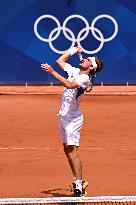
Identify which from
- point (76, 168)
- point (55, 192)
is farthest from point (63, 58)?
point (55, 192)

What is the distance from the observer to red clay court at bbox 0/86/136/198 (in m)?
10.0

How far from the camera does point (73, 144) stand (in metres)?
9.11

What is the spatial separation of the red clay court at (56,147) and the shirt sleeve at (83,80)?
1.78 m

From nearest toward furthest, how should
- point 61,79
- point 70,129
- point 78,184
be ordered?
point 61,79 < point 78,184 < point 70,129

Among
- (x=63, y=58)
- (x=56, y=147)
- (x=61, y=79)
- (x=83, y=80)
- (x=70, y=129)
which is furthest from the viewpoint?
(x=56, y=147)

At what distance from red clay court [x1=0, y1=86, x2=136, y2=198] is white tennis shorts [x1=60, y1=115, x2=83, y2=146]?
925 mm

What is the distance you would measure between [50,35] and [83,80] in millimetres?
15706

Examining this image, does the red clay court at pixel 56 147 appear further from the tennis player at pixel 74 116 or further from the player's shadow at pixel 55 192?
the tennis player at pixel 74 116

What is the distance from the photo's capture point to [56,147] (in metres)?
13.5

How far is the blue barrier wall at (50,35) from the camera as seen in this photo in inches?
958

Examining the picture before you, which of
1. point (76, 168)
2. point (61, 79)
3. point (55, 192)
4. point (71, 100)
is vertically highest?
point (61, 79)

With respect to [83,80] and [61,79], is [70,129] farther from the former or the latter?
[61,79]

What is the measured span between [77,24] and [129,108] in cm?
600

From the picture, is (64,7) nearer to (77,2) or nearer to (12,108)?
(77,2)
